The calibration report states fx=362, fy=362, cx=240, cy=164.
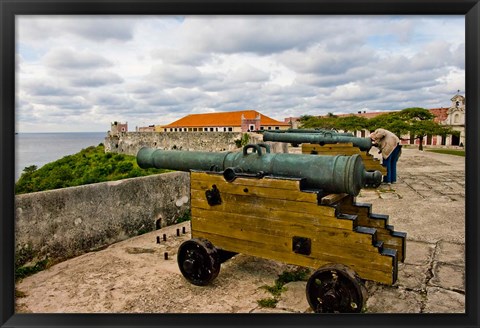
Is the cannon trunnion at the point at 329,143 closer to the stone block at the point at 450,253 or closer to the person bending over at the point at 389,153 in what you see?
the person bending over at the point at 389,153

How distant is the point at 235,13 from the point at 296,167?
1632 millimetres

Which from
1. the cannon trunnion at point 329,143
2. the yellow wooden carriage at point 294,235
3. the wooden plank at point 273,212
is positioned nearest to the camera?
the yellow wooden carriage at point 294,235

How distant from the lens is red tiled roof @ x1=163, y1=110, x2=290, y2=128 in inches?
2383

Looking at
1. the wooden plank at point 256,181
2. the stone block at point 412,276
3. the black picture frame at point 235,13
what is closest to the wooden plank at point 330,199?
the wooden plank at point 256,181

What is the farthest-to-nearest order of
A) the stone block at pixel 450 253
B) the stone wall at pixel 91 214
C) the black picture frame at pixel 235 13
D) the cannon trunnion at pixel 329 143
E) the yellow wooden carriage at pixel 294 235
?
1. the cannon trunnion at pixel 329 143
2. the stone block at pixel 450 253
3. the stone wall at pixel 91 214
4. the yellow wooden carriage at pixel 294 235
5. the black picture frame at pixel 235 13

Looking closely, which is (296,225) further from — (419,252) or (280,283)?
(419,252)

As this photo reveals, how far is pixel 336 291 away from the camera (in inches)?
103

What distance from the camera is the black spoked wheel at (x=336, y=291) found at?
2555 millimetres

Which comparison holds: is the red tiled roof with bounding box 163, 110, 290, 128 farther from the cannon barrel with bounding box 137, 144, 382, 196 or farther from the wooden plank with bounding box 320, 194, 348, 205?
the wooden plank with bounding box 320, 194, 348, 205

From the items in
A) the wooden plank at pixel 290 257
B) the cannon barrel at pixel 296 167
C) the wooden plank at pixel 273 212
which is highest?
the cannon barrel at pixel 296 167

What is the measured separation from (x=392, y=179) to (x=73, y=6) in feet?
27.6

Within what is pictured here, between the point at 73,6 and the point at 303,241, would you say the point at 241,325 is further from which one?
the point at 73,6

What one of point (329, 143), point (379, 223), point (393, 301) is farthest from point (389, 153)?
point (393, 301)

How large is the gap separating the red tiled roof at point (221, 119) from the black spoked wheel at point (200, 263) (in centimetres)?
5558
